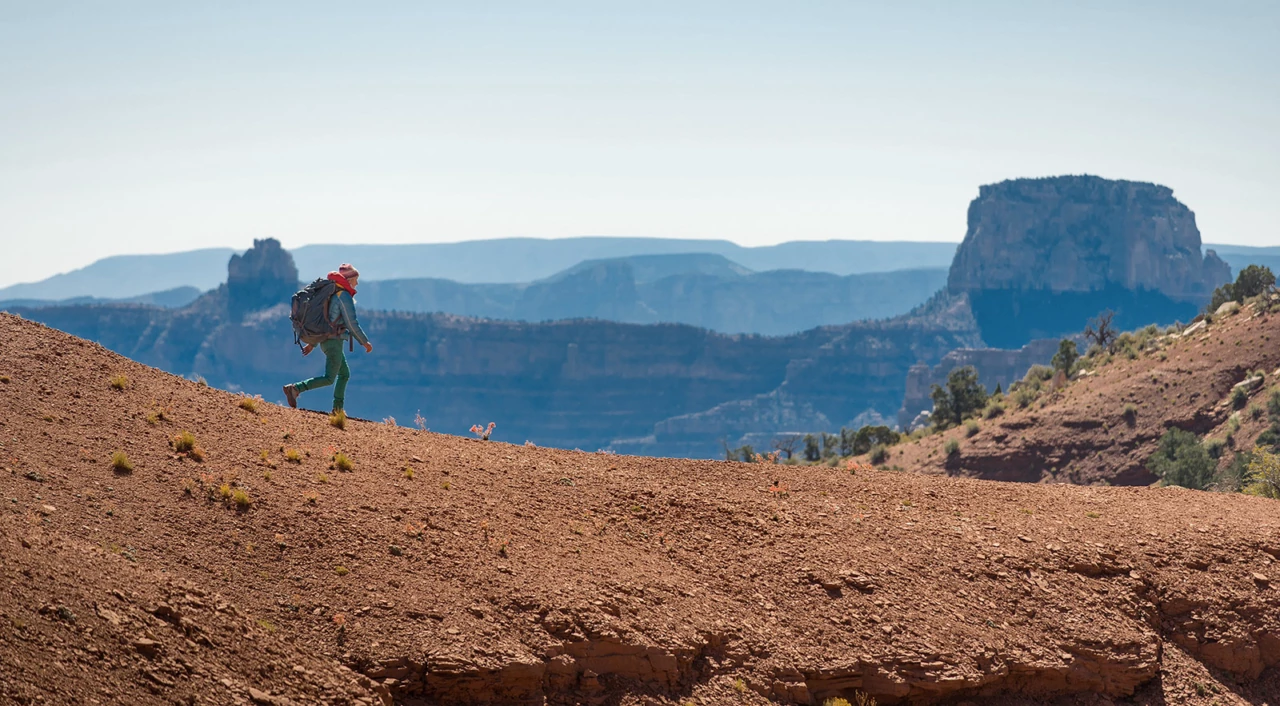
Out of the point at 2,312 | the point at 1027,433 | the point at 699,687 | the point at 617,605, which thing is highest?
the point at 2,312

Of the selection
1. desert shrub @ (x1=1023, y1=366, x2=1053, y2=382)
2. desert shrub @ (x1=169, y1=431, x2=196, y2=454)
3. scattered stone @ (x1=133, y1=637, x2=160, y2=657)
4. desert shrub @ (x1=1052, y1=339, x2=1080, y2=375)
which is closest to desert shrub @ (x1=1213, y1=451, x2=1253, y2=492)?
desert shrub @ (x1=1052, y1=339, x2=1080, y2=375)

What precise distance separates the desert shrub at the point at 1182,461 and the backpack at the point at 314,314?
27563mm

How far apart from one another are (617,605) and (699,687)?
3.46 feet

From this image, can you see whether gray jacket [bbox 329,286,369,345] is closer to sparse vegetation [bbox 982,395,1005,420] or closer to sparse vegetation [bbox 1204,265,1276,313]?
sparse vegetation [bbox 982,395,1005,420]

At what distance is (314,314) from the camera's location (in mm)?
14984

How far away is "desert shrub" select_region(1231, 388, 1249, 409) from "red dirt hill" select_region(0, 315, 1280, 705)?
30.1 meters

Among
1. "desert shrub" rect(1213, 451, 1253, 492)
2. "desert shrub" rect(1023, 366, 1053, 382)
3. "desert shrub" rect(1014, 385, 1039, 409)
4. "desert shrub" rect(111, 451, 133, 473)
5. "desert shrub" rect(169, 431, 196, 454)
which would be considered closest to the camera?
"desert shrub" rect(111, 451, 133, 473)

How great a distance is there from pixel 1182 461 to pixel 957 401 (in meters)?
20.3

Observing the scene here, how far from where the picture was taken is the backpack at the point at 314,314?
14.9m

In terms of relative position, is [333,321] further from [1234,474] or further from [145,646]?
[1234,474]

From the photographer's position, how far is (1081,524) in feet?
46.1

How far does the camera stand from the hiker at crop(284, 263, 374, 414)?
1495 centimetres

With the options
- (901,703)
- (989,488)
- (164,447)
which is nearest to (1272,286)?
(989,488)

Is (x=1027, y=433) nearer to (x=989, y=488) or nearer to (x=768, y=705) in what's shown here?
(x=989, y=488)
